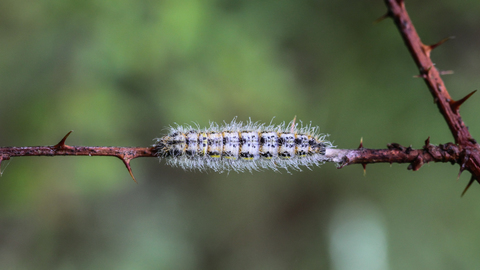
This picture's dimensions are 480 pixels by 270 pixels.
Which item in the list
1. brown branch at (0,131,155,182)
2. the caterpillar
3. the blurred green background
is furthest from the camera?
the blurred green background

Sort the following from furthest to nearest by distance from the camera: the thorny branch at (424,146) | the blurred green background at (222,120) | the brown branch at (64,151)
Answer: the blurred green background at (222,120) < the thorny branch at (424,146) < the brown branch at (64,151)

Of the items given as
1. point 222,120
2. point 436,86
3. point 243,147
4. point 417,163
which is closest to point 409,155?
point 417,163

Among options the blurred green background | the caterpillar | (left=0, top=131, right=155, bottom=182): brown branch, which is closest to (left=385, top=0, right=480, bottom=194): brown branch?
the caterpillar

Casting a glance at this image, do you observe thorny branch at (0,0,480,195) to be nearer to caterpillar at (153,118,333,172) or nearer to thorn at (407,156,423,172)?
thorn at (407,156,423,172)

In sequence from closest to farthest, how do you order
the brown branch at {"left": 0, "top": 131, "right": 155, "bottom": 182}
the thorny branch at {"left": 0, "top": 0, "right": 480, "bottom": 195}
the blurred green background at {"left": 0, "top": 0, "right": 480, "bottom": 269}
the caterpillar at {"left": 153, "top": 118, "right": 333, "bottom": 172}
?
the brown branch at {"left": 0, "top": 131, "right": 155, "bottom": 182}, the thorny branch at {"left": 0, "top": 0, "right": 480, "bottom": 195}, the caterpillar at {"left": 153, "top": 118, "right": 333, "bottom": 172}, the blurred green background at {"left": 0, "top": 0, "right": 480, "bottom": 269}

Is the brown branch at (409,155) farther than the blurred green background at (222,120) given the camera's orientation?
No

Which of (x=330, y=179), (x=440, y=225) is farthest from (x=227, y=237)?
(x=440, y=225)

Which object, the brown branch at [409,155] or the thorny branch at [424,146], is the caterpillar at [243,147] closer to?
the brown branch at [409,155]

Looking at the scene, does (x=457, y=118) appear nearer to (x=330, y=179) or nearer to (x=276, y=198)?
(x=330, y=179)

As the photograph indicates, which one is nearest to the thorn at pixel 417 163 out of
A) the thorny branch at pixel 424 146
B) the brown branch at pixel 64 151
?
the thorny branch at pixel 424 146
